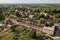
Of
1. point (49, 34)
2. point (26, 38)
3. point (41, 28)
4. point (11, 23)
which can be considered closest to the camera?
point (26, 38)

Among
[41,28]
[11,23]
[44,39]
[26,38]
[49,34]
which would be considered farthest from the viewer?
[11,23]

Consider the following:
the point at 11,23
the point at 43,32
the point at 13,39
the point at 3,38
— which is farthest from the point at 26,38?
the point at 11,23

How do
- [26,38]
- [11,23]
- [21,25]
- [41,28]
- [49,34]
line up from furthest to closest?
[11,23] < [21,25] < [41,28] < [49,34] < [26,38]

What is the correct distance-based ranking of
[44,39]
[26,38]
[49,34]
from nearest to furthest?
[26,38] < [44,39] < [49,34]

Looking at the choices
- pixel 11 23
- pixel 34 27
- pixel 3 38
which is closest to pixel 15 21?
pixel 11 23

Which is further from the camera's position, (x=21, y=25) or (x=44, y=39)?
(x=21, y=25)

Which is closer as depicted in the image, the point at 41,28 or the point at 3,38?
the point at 3,38

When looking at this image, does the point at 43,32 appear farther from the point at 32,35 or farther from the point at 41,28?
the point at 32,35

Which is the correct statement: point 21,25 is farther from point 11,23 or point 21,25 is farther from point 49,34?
point 49,34

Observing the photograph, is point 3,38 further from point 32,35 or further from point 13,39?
point 32,35
